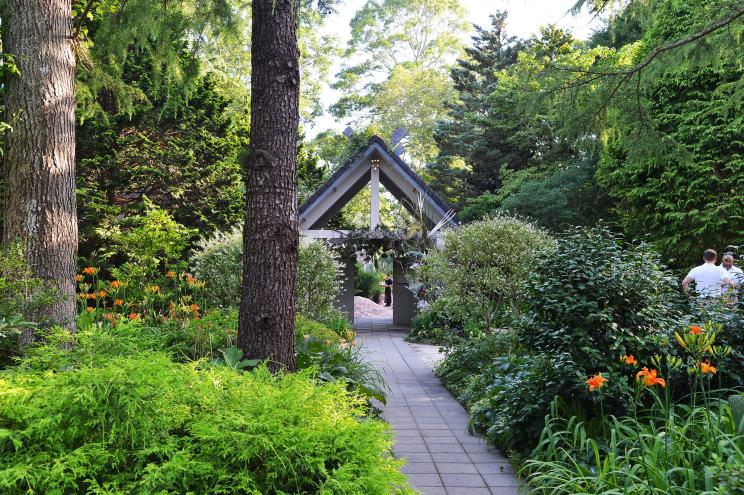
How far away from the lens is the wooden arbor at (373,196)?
48.2 feet

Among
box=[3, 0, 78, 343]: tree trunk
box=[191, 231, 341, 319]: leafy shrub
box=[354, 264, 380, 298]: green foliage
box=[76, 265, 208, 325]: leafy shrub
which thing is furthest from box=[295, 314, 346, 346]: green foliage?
box=[354, 264, 380, 298]: green foliage

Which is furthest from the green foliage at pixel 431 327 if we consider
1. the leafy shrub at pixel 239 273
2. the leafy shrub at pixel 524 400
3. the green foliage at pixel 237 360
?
the green foliage at pixel 237 360

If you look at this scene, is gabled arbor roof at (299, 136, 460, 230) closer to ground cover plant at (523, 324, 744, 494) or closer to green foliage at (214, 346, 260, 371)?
ground cover plant at (523, 324, 744, 494)

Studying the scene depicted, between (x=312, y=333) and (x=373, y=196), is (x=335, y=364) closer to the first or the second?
(x=312, y=333)

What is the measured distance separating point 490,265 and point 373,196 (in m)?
6.73

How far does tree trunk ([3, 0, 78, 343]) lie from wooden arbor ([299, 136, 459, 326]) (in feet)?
29.9

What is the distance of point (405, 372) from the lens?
880 cm

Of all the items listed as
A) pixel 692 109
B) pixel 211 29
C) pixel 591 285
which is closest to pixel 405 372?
pixel 591 285

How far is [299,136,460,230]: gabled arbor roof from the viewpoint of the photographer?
14.7m

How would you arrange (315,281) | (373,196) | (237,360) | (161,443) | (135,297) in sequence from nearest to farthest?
(161,443) → (237,360) → (135,297) → (315,281) → (373,196)

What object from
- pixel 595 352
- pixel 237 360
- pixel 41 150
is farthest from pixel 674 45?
pixel 41 150

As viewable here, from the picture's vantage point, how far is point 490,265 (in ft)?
31.2

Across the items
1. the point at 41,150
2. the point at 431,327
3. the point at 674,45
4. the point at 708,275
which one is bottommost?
the point at 431,327

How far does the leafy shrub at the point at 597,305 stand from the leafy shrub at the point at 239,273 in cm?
571
